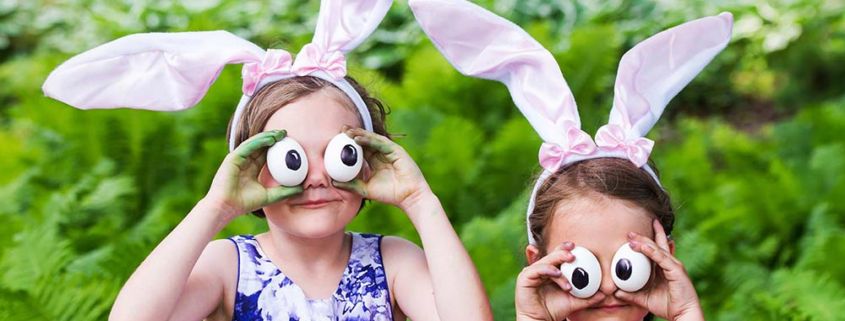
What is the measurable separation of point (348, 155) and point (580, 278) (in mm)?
564

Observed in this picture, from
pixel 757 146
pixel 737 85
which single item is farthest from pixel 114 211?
pixel 737 85

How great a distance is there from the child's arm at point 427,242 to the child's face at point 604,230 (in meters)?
0.23

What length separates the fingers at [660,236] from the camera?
2.36m

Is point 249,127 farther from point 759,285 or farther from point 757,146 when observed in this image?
point 757,146

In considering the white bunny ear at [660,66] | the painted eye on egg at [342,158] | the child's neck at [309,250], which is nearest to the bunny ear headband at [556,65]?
the white bunny ear at [660,66]

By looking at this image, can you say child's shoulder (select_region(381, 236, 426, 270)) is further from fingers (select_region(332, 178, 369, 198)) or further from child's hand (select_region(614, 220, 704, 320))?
child's hand (select_region(614, 220, 704, 320))

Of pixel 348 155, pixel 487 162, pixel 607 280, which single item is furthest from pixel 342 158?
pixel 487 162

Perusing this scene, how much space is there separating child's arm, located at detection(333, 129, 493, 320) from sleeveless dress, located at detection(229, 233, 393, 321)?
0.09 meters

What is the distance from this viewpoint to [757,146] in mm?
5977

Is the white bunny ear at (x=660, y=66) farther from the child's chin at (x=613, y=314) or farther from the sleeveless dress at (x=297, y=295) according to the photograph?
the sleeveless dress at (x=297, y=295)

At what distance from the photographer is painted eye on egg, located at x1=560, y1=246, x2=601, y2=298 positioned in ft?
7.48

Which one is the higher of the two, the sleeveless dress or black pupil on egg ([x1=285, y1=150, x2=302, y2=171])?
black pupil on egg ([x1=285, y1=150, x2=302, y2=171])

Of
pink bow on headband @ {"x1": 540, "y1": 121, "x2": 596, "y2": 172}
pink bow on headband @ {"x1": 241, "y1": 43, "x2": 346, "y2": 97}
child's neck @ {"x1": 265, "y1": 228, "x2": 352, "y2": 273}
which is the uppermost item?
pink bow on headband @ {"x1": 241, "y1": 43, "x2": 346, "y2": 97}

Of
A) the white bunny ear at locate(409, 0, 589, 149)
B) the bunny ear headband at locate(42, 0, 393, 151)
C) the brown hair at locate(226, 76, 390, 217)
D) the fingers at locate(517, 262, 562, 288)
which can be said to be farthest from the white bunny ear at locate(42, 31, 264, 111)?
the fingers at locate(517, 262, 562, 288)
